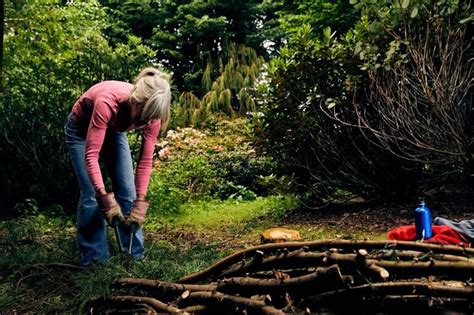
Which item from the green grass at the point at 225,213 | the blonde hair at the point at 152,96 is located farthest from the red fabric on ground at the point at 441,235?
the green grass at the point at 225,213

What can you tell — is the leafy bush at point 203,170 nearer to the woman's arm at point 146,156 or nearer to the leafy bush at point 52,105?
the leafy bush at point 52,105

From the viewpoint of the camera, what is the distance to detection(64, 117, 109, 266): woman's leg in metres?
3.92

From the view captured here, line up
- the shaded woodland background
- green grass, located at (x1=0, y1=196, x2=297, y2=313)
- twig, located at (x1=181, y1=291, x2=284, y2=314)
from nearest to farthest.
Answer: twig, located at (x1=181, y1=291, x2=284, y2=314)
green grass, located at (x1=0, y1=196, x2=297, y2=313)
the shaded woodland background

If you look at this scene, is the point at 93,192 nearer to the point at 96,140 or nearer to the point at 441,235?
the point at 96,140

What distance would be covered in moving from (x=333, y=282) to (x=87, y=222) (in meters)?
2.13

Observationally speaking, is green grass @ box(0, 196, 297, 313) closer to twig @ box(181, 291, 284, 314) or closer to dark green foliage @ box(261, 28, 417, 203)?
twig @ box(181, 291, 284, 314)

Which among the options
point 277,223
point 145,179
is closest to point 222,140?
point 277,223

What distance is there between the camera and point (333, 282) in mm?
2264

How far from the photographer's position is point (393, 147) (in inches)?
265

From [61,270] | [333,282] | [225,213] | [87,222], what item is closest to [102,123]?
[87,222]

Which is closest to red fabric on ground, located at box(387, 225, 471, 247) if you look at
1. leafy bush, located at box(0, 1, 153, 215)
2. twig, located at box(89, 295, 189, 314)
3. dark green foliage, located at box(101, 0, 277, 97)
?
twig, located at box(89, 295, 189, 314)

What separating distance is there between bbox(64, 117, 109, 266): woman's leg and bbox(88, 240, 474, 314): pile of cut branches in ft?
3.81

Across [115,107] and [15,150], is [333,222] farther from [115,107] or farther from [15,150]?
[15,150]

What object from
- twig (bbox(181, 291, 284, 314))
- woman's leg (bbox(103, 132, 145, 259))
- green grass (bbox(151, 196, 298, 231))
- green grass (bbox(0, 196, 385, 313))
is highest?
woman's leg (bbox(103, 132, 145, 259))
